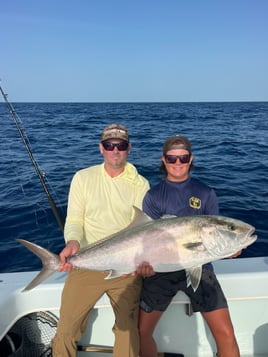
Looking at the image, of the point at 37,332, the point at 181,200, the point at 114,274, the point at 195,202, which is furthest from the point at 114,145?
the point at 37,332

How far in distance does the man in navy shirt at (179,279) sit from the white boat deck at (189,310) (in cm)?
27

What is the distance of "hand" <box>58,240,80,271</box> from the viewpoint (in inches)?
117

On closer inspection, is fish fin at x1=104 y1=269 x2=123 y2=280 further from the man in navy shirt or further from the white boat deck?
the white boat deck

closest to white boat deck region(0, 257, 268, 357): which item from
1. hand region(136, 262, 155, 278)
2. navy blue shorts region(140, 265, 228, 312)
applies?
navy blue shorts region(140, 265, 228, 312)

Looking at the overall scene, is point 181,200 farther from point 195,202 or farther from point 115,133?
point 115,133

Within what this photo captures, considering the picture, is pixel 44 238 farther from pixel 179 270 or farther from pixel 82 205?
pixel 179 270

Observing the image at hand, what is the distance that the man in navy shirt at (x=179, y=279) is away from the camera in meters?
2.96

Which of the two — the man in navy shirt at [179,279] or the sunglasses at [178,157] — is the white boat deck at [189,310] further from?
the sunglasses at [178,157]

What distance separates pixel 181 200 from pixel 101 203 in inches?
31.8

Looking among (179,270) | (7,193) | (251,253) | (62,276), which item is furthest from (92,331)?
(7,193)

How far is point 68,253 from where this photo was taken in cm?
304

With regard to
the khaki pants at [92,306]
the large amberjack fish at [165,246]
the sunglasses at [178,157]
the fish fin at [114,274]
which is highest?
the sunglasses at [178,157]

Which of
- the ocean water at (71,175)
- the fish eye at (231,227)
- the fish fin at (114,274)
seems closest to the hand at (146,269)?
the fish fin at (114,274)

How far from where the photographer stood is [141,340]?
3090 millimetres
